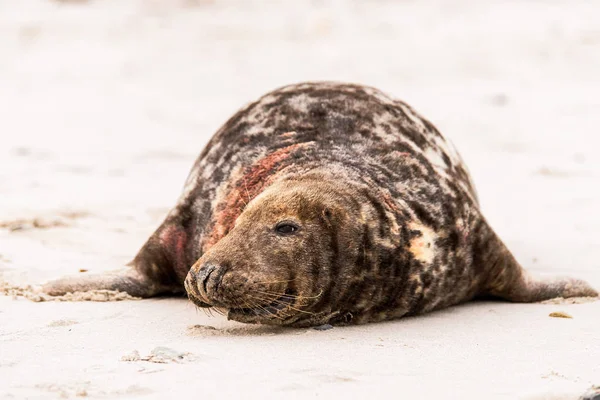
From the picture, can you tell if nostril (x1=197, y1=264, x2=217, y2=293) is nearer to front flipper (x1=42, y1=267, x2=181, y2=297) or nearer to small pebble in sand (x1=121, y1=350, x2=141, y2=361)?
small pebble in sand (x1=121, y1=350, x2=141, y2=361)

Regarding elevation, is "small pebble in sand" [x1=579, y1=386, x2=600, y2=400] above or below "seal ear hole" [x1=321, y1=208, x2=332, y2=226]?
below

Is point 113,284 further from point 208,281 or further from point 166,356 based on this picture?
point 166,356

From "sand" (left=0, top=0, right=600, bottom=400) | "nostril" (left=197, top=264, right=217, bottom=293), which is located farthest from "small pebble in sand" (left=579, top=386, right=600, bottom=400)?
"nostril" (left=197, top=264, right=217, bottom=293)

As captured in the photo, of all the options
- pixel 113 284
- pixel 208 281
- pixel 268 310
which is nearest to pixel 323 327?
pixel 268 310

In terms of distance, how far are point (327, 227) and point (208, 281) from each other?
560mm

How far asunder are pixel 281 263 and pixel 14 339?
105cm

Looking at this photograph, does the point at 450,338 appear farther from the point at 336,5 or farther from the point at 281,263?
the point at 336,5

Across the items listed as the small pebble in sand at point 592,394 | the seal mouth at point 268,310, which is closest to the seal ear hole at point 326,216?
the seal mouth at point 268,310

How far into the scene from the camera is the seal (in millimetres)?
4242

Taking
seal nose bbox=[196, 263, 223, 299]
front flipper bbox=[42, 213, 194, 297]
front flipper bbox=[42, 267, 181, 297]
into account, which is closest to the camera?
seal nose bbox=[196, 263, 223, 299]

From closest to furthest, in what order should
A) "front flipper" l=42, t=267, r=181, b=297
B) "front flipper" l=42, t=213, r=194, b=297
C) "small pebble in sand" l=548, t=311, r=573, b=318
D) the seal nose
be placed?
1. the seal nose
2. "small pebble in sand" l=548, t=311, r=573, b=318
3. "front flipper" l=42, t=267, r=181, b=297
4. "front flipper" l=42, t=213, r=194, b=297

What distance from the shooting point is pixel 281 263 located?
4.22m

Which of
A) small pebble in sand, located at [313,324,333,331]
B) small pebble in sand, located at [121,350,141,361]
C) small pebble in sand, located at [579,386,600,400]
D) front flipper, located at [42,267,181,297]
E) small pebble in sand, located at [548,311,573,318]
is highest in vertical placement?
front flipper, located at [42,267,181,297]

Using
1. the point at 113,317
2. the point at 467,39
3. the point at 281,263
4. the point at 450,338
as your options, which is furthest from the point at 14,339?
the point at 467,39
